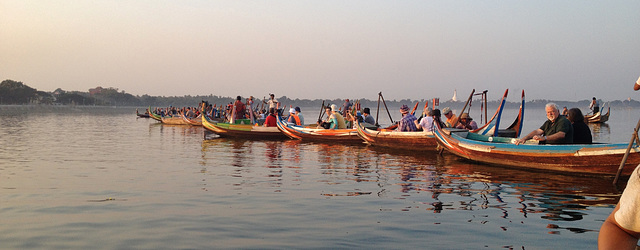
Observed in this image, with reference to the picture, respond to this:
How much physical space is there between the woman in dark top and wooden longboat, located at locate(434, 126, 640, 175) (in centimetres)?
74

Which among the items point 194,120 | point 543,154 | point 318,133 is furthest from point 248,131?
point 194,120

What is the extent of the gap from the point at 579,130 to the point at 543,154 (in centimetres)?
102

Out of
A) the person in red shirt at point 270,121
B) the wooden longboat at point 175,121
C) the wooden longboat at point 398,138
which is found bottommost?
the wooden longboat at point 175,121

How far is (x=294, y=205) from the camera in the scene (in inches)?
349

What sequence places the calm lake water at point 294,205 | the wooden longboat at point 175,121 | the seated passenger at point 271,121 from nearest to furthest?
the calm lake water at point 294,205
the seated passenger at point 271,121
the wooden longboat at point 175,121

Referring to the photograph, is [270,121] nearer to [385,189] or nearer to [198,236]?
[385,189]

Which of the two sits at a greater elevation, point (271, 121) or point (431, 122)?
point (431, 122)

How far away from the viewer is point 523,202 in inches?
365

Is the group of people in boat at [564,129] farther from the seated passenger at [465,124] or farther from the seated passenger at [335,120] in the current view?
the seated passenger at [335,120]

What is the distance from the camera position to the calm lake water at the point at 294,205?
21.8ft

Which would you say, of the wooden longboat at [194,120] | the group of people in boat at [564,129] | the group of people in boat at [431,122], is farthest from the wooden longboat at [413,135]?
the wooden longboat at [194,120]

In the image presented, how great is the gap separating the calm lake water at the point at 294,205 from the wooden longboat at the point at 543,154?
0.91 ft

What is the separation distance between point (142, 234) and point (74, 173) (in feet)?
24.1

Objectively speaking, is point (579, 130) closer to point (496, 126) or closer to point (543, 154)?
point (543, 154)
